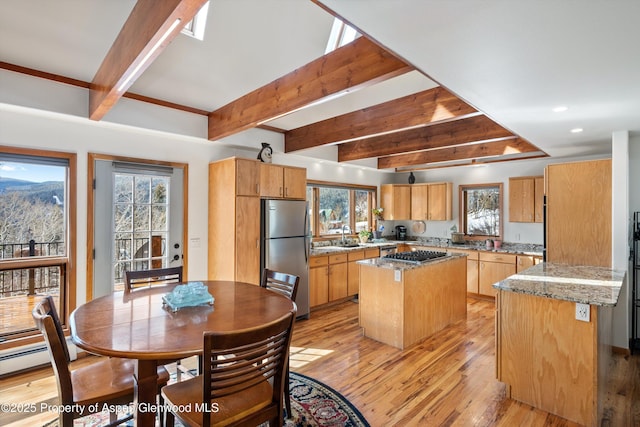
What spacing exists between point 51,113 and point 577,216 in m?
5.12

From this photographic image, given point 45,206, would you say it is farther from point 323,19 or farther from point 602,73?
point 602,73

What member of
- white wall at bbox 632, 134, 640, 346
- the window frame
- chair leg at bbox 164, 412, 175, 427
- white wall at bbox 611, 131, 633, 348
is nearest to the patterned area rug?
chair leg at bbox 164, 412, 175, 427

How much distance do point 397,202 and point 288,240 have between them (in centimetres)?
317

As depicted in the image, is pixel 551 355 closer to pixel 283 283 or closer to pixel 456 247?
pixel 283 283

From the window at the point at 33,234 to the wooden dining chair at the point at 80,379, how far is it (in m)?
1.58

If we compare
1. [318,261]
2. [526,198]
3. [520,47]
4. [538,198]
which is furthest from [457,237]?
[520,47]

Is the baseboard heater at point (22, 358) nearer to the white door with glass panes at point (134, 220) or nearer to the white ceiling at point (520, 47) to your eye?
the white door with glass panes at point (134, 220)

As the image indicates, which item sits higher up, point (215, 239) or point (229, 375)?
point (215, 239)

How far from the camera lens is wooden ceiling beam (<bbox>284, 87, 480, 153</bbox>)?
2.88 meters

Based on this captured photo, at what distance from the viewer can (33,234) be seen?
9.89ft

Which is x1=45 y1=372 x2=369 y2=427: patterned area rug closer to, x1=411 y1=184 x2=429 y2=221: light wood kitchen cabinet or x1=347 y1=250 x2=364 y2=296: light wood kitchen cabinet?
x1=347 y1=250 x2=364 y2=296: light wood kitchen cabinet

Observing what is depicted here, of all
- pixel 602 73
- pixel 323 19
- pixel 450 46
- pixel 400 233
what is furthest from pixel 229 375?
pixel 400 233

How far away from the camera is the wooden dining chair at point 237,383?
134 centimetres

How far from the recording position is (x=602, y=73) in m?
1.90
